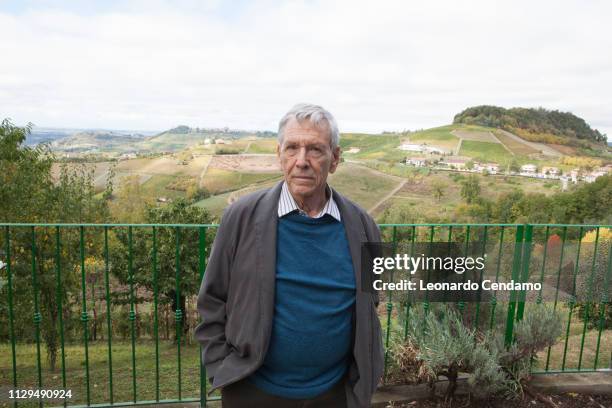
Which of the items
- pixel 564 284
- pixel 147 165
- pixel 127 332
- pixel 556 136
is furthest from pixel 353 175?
pixel 564 284

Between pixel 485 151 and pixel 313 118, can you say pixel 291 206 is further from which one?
pixel 485 151

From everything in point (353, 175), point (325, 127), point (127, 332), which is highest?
point (325, 127)

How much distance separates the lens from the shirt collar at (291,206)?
1.58 meters

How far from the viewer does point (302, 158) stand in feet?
5.06

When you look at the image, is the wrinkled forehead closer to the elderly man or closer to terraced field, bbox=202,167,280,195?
the elderly man

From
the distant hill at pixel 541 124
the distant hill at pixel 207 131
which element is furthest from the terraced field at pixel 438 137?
the distant hill at pixel 207 131

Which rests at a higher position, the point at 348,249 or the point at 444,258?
the point at 348,249

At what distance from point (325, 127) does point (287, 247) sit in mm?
459

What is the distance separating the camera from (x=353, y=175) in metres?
51.2

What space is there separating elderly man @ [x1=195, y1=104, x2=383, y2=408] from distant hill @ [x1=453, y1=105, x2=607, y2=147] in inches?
2436

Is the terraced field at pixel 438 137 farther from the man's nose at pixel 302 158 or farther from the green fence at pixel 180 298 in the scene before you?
the man's nose at pixel 302 158

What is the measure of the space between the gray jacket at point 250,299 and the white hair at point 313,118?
240mm

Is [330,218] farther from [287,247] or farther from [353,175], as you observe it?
[353,175]

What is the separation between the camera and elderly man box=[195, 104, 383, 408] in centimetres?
151
